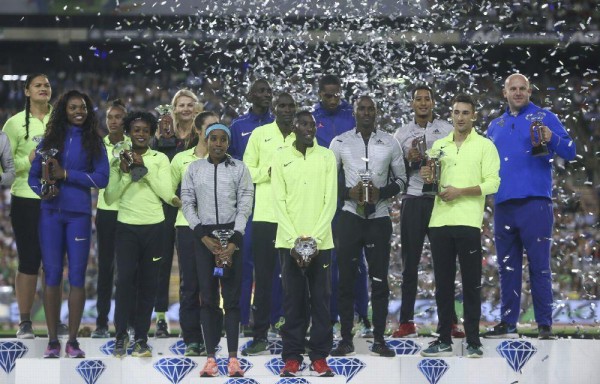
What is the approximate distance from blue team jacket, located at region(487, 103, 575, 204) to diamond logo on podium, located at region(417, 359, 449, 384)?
4.46 ft

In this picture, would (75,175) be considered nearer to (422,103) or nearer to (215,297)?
(215,297)

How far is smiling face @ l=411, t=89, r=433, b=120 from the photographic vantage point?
25.5 feet

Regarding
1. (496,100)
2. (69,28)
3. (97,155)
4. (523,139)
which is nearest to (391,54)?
(496,100)

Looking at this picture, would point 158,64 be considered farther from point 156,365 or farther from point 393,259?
point 156,365

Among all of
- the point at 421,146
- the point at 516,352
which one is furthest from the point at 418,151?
the point at 516,352

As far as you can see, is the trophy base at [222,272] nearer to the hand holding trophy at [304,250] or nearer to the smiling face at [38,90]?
the hand holding trophy at [304,250]

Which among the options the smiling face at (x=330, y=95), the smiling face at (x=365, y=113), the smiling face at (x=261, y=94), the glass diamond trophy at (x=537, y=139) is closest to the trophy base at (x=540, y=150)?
the glass diamond trophy at (x=537, y=139)

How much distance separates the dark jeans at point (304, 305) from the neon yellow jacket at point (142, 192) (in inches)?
40.3

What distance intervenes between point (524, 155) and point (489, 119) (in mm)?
7440

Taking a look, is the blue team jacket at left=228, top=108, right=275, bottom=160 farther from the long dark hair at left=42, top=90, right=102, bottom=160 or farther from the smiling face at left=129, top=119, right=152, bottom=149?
the long dark hair at left=42, top=90, right=102, bottom=160

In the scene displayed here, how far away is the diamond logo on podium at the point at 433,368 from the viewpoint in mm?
7016

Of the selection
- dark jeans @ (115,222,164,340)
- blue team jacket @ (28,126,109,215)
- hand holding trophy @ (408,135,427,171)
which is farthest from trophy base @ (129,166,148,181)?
hand holding trophy @ (408,135,427,171)

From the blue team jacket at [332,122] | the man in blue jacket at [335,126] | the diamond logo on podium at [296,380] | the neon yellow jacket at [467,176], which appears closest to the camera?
the diamond logo on podium at [296,380]

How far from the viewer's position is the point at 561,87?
15.4m
